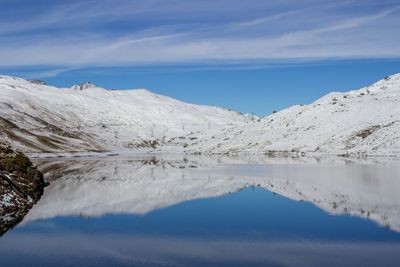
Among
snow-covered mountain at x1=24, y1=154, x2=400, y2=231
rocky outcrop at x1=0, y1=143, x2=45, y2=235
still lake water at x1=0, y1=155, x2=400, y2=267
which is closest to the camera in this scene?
still lake water at x1=0, y1=155, x2=400, y2=267

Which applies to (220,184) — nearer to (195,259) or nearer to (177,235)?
(177,235)

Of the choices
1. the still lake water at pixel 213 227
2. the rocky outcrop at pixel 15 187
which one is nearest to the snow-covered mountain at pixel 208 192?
the still lake water at pixel 213 227

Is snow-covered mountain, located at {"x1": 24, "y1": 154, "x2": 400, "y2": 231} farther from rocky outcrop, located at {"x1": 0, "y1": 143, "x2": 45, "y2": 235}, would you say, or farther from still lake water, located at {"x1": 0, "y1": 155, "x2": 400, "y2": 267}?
rocky outcrop, located at {"x1": 0, "y1": 143, "x2": 45, "y2": 235}

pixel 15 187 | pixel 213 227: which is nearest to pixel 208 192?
pixel 15 187

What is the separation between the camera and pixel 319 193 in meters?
60.9

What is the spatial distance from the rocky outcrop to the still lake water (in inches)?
43.2

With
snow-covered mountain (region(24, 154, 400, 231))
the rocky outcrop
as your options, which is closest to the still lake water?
snow-covered mountain (region(24, 154, 400, 231))

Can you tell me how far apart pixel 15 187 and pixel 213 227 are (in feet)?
68.6

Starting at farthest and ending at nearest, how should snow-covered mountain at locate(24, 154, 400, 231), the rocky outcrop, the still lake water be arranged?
snow-covered mountain at locate(24, 154, 400, 231) < the rocky outcrop < the still lake water

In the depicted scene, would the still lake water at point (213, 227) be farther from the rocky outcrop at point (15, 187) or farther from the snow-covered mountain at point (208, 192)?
the rocky outcrop at point (15, 187)

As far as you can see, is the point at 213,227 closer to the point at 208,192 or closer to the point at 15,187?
the point at 15,187

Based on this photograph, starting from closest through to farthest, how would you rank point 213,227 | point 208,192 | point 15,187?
point 213,227
point 15,187
point 208,192

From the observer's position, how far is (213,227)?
41.3m

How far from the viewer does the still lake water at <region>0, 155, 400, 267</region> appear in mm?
30969
